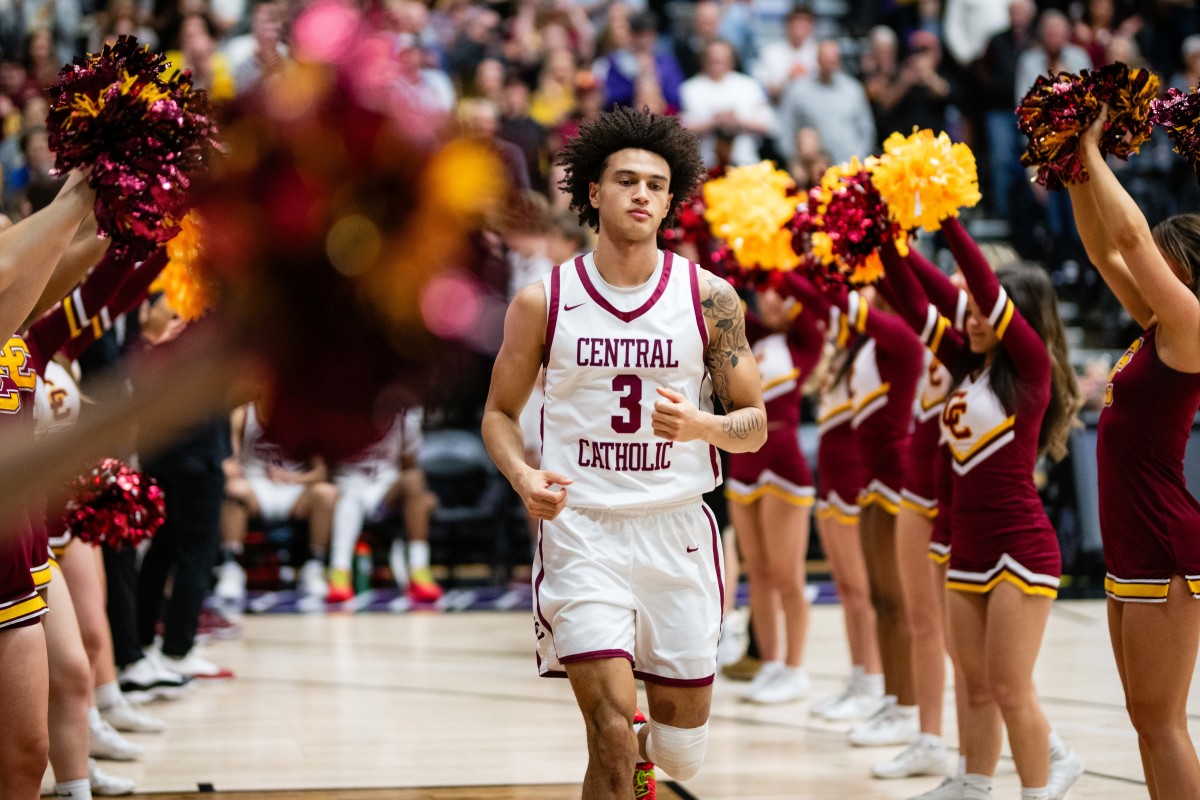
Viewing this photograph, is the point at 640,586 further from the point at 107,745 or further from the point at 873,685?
the point at 873,685

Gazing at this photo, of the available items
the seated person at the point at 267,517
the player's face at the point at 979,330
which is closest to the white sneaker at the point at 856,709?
the player's face at the point at 979,330

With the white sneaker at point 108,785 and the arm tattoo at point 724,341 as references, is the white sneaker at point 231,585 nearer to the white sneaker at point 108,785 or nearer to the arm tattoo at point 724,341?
the white sneaker at point 108,785

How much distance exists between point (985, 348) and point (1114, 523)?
37.7 inches

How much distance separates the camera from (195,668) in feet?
23.8

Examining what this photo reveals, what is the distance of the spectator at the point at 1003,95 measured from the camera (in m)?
12.2

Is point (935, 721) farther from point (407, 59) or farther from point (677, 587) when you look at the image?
point (407, 59)

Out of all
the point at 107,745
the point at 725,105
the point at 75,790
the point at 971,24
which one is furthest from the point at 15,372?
the point at 971,24

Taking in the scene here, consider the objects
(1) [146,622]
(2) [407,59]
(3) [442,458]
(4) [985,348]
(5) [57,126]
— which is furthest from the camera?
(3) [442,458]

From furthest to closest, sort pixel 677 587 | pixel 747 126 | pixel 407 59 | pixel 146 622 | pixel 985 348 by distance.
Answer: pixel 747 126 → pixel 146 622 → pixel 985 348 → pixel 677 587 → pixel 407 59

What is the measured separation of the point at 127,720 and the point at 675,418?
11.9ft

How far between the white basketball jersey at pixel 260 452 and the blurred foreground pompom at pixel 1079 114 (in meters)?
2.89

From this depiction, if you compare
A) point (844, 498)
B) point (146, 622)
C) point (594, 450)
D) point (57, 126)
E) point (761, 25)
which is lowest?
point (146, 622)

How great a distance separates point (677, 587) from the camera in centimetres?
365

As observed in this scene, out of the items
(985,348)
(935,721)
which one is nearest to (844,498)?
(935,721)
